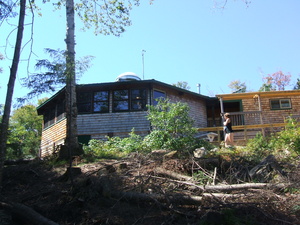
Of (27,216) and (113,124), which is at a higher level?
(113,124)

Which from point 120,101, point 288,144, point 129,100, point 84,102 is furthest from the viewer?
point 84,102

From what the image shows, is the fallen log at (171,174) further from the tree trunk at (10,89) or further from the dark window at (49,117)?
the dark window at (49,117)

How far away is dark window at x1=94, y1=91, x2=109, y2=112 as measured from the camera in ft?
55.8

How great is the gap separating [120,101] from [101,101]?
3.82 ft

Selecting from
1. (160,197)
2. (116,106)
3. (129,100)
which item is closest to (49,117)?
(116,106)

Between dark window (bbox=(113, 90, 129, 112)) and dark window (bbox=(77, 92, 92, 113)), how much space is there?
157 cm

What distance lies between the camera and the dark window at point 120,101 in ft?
55.1

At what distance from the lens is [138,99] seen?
1667cm

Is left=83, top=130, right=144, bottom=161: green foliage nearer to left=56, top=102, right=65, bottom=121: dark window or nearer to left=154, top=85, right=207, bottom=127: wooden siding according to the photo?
left=154, top=85, right=207, bottom=127: wooden siding

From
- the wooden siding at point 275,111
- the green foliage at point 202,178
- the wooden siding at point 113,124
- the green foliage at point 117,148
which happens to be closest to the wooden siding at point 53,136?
the wooden siding at point 113,124

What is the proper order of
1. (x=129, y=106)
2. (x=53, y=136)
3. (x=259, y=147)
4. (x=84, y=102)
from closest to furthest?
(x=259, y=147)
(x=129, y=106)
(x=84, y=102)
(x=53, y=136)

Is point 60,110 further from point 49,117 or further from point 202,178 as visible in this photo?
point 202,178

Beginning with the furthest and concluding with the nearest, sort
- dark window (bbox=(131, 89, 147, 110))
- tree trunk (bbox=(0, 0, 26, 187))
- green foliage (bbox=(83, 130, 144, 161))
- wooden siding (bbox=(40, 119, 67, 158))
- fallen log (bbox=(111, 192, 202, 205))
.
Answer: wooden siding (bbox=(40, 119, 67, 158)) → dark window (bbox=(131, 89, 147, 110)) → green foliage (bbox=(83, 130, 144, 161)) → tree trunk (bbox=(0, 0, 26, 187)) → fallen log (bbox=(111, 192, 202, 205))

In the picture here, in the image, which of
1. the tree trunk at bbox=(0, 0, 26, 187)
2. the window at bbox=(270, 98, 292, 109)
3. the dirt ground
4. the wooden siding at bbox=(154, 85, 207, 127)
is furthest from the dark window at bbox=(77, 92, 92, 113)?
the window at bbox=(270, 98, 292, 109)
